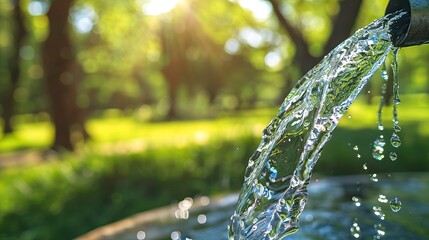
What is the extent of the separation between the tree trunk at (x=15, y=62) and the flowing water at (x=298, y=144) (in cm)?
1677

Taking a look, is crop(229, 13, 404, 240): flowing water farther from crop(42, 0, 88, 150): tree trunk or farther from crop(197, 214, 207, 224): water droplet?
crop(42, 0, 88, 150): tree trunk

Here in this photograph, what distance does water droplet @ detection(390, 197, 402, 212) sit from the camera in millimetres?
4194

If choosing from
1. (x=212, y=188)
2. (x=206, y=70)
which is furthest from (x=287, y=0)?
(x=206, y=70)

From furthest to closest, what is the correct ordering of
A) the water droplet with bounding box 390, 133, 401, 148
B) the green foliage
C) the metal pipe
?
the green foliage
the water droplet with bounding box 390, 133, 401, 148
the metal pipe

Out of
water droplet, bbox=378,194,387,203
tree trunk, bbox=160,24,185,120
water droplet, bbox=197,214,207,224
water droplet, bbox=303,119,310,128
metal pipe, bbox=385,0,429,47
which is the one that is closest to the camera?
metal pipe, bbox=385,0,429,47

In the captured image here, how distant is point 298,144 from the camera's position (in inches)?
120

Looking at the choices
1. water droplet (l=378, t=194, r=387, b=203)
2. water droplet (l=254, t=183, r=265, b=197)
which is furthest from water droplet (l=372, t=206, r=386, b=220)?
water droplet (l=254, t=183, r=265, b=197)

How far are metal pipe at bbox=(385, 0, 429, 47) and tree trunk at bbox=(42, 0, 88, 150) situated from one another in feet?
38.5

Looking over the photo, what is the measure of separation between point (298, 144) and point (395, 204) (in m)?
1.77

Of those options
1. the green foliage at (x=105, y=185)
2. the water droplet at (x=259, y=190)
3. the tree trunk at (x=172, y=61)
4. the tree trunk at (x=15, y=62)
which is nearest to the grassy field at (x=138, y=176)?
the green foliage at (x=105, y=185)

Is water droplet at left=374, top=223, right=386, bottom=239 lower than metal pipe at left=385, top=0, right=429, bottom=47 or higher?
lower

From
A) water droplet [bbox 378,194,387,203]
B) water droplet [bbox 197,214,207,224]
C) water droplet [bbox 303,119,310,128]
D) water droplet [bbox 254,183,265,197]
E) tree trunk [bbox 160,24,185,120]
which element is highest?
water droplet [bbox 303,119,310,128]

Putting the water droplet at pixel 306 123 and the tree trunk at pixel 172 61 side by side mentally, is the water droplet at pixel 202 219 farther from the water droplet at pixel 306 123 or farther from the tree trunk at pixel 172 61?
the tree trunk at pixel 172 61

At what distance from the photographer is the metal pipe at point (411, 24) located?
7.86 feet
